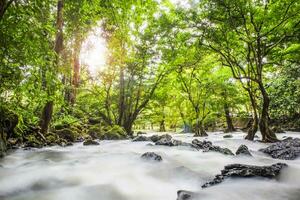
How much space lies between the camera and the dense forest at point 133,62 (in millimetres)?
6047

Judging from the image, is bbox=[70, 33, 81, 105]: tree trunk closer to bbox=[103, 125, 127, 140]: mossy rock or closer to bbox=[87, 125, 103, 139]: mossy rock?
bbox=[87, 125, 103, 139]: mossy rock

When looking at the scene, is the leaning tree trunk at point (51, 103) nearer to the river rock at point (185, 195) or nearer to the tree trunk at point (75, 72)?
the tree trunk at point (75, 72)

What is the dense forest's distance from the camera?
6047mm

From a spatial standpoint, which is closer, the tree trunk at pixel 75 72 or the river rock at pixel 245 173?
the river rock at pixel 245 173

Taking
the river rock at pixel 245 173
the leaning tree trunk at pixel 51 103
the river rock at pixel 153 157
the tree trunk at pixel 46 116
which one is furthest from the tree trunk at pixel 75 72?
the river rock at pixel 245 173

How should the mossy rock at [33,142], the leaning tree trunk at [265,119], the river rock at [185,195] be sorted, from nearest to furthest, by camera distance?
the river rock at [185,195] → the mossy rock at [33,142] → the leaning tree trunk at [265,119]

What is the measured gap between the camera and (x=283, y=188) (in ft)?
12.3

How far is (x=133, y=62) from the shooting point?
1694 centimetres

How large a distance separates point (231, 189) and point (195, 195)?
61 centimetres

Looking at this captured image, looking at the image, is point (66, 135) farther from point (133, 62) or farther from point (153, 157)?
point (153, 157)

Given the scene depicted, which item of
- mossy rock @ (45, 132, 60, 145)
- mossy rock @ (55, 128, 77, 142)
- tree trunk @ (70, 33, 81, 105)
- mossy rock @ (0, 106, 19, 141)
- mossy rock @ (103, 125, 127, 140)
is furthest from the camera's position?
tree trunk @ (70, 33, 81, 105)

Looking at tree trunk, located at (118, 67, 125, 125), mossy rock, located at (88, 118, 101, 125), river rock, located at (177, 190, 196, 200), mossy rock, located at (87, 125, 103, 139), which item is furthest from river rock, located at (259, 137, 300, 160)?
mossy rock, located at (88, 118, 101, 125)

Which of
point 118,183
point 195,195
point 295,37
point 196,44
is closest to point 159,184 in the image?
point 118,183

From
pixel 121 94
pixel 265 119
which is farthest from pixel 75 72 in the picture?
pixel 265 119
